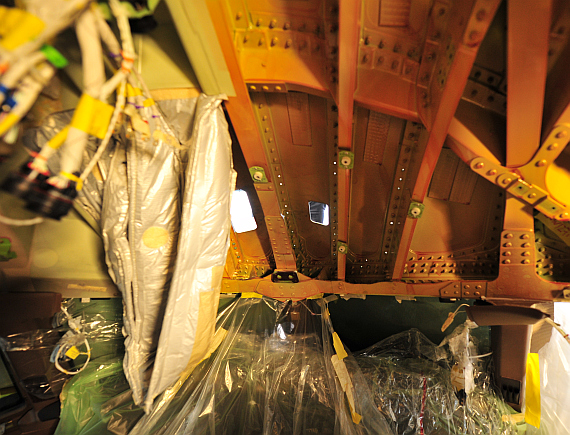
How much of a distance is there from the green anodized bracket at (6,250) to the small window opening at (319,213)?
2.70 meters

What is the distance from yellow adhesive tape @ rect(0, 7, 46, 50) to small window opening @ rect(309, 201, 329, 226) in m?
2.11

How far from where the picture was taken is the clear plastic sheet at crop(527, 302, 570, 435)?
96.4 inches

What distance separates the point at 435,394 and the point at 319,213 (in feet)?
6.92

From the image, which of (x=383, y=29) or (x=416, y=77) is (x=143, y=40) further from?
(x=416, y=77)

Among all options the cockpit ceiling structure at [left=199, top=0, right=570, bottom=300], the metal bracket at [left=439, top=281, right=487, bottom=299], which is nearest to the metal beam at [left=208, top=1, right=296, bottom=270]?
the cockpit ceiling structure at [left=199, top=0, right=570, bottom=300]

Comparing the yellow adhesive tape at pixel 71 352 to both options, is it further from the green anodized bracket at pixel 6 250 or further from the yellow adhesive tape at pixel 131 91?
the yellow adhesive tape at pixel 131 91

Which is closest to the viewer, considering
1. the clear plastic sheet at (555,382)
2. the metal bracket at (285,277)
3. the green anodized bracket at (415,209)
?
the green anodized bracket at (415,209)

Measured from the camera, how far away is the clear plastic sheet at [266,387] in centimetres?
240

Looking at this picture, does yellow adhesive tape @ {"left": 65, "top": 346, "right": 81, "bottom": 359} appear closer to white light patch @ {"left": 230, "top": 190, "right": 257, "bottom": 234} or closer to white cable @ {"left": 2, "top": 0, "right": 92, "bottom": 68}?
white light patch @ {"left": 230, "top": 190, "right": 257, "bottom": 234}

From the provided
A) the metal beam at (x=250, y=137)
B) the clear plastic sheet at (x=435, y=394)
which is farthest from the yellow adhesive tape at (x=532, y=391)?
the metal beam at (x=250, y=137)

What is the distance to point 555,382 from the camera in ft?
8.48

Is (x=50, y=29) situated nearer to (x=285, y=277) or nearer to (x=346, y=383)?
(x=285, y=277)

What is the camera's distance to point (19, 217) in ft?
7.34

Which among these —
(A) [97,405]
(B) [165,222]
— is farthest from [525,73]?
(A) [97,405]
